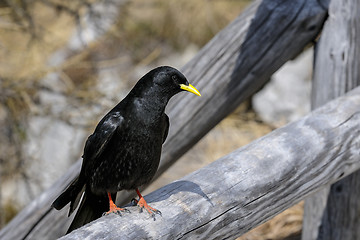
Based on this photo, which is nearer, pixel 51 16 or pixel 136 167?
pixel 136 167

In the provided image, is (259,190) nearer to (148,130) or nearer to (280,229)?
(148,130)

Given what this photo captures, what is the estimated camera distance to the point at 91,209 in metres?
2.21

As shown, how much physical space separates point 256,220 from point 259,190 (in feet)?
0.38

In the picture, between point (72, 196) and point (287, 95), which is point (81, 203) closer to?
point (72, 196)

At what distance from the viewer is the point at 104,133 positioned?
2068 mm

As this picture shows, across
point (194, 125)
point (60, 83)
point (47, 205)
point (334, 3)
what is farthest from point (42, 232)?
point (60, 83)

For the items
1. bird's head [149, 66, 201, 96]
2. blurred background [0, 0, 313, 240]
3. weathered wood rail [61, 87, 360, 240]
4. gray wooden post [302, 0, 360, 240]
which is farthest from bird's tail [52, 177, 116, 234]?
blurred background [0, 0, 313, 240]

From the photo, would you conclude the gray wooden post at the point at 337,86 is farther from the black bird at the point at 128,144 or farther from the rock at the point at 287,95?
the rock at the point at 287,95

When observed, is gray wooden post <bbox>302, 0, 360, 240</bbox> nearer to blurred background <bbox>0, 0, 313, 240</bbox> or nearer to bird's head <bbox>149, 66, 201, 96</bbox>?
bird's head <bbox>149, 66, 201, 96</bbox>

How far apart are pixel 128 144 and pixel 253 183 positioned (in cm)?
54

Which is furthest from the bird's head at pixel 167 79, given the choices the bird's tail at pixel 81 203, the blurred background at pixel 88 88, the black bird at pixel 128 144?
the blurred background at pixel 88 88

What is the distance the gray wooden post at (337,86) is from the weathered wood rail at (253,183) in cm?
21

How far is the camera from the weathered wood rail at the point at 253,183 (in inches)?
61.8

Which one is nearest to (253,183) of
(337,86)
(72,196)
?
(72,196)
